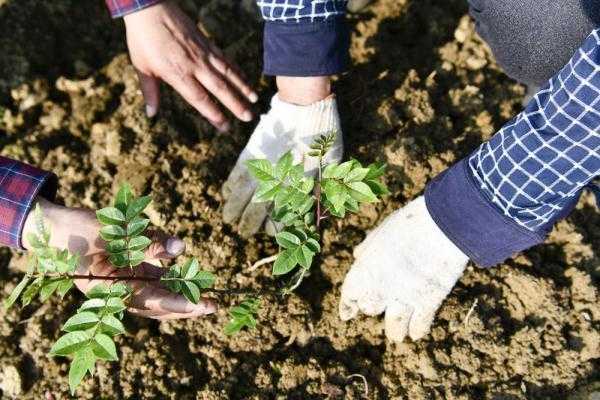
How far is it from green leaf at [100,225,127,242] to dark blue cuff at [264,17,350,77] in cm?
81

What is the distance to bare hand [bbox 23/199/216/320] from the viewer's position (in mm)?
1533

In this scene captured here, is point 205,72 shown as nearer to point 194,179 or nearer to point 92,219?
point 194,179

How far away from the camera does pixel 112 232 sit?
129 centimetres

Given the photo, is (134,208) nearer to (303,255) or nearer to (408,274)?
(303,255)

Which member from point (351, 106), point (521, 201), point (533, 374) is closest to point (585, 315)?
point (533, 374)

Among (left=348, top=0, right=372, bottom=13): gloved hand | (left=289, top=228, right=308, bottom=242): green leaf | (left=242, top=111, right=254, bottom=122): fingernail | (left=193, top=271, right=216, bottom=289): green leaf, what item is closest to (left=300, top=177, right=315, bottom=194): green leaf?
(left=289, top=228, right=308, bottom=242): green leaf

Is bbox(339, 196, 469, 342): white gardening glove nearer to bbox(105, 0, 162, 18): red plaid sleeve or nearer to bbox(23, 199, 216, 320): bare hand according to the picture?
bbox(23, 199, 216, 320): bare hand

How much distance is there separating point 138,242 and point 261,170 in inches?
13.6

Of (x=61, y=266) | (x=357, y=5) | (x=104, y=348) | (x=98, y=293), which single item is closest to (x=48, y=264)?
(x=61, y=266)

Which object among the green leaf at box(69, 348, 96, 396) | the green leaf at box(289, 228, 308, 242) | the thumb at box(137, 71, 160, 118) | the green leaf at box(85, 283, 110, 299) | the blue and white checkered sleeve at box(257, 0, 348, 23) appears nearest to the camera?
the green leaf at box(69, 348, 96, 396)

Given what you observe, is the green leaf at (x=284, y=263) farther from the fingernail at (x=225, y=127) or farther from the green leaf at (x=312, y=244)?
the fingernail at (x=225, y=127)

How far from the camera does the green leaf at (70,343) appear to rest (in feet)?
3.89

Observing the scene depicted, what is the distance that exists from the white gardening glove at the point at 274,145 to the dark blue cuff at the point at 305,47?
0.46 feet

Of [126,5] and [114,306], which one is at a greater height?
[126,5]
